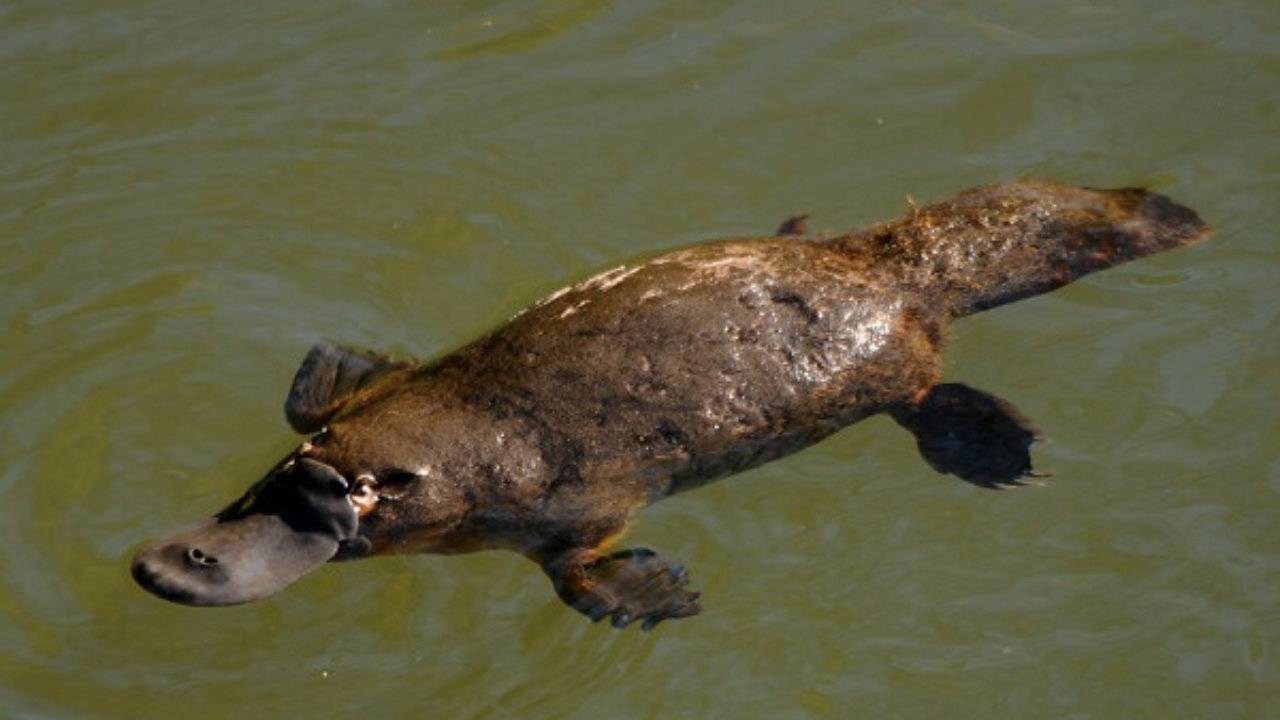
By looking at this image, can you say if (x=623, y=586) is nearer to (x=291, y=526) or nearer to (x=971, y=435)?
(x=291, y=526)

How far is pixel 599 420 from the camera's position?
394 centimetres

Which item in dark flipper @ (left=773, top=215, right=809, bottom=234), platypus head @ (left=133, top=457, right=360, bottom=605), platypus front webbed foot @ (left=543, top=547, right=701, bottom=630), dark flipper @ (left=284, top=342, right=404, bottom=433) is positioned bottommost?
platypus front webbed foot @ (left=543, top=547, right=701, bottom=630)

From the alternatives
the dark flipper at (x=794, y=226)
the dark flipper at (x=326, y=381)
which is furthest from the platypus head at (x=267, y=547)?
the dark flipper at (x=794, y=226)

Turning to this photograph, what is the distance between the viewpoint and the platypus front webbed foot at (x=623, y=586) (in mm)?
4016

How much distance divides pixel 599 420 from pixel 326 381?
0.81 meters

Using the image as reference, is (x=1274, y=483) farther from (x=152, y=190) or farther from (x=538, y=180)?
(x=152, y=190)

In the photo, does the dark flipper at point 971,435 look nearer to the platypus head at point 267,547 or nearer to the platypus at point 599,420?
the platypus at point 599,420

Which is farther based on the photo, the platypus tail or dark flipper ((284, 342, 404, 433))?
the platypus tail

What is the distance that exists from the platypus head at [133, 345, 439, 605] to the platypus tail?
136 centimetres

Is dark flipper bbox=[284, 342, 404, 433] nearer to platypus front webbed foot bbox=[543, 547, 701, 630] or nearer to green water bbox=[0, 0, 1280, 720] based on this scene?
green water bbox=[0, 0, 1280, 720]

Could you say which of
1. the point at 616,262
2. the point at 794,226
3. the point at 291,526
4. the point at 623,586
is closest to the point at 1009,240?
the point at 794,226

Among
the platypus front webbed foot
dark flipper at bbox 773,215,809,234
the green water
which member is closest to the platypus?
the platypus front webbed foot

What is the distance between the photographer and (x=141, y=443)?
4.77m

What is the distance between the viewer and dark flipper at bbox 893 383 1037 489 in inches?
172
